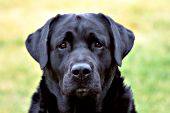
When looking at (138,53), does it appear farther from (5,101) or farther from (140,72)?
(5,101)

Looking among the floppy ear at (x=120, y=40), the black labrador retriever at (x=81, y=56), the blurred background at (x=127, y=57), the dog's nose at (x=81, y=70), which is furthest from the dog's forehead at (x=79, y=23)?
the blurred background at (x=127, y=57)

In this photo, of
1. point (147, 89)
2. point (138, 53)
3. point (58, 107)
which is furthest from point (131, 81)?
point (58, 107)

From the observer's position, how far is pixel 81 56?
26.9ft

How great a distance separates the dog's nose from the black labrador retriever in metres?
0.17

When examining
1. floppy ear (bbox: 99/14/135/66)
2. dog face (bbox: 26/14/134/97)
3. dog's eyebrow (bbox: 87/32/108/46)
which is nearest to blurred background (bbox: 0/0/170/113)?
floppy ear (bbox: 99/14/135/66)

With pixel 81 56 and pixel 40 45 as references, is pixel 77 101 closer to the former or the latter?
pixel 81 56

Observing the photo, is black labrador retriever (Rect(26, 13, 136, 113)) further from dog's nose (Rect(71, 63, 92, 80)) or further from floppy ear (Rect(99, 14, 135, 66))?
dog's nose (Rect(71, 63, 92, 80))

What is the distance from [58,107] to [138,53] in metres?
8.31

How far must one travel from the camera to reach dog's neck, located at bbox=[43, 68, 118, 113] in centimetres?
848

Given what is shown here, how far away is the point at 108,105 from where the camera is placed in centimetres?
855

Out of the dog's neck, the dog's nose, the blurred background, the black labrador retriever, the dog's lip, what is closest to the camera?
the dog's nose

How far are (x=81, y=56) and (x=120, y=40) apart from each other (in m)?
0.58

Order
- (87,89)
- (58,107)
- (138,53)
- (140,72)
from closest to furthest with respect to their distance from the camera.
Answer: (87,89) → (58,107) → (140,72) → (138,53)

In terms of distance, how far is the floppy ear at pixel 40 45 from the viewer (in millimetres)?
8469
